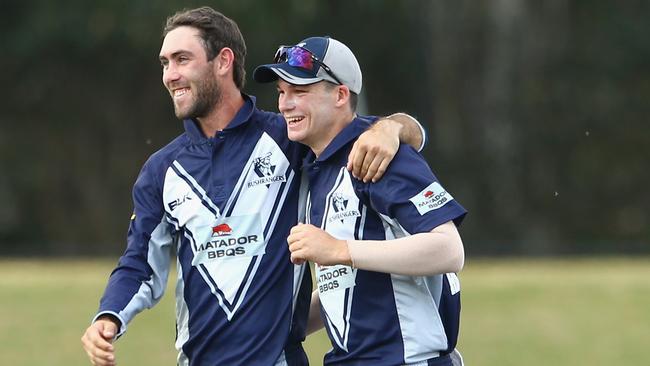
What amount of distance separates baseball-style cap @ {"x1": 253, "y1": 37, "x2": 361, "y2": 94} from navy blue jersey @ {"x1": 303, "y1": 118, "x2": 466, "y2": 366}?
264 mm

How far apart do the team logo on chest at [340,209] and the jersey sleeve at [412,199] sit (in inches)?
3.3

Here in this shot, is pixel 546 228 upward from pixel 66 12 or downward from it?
downward

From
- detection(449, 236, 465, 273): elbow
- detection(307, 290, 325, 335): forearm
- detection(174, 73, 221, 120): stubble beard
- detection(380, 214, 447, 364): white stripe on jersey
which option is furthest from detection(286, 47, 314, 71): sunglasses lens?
detection(307, 290, 325, 335): forearm

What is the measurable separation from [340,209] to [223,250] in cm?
57

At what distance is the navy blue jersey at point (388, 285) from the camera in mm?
4461

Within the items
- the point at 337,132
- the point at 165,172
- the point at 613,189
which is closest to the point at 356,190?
the point at 337,132

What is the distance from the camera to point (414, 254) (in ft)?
14.2

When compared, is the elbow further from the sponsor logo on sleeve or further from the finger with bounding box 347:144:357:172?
the sponsor logo on sleeve

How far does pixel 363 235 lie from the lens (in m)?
4.57

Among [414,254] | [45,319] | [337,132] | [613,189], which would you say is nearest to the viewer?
[414,254]

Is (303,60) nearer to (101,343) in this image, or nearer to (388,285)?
(388,285)

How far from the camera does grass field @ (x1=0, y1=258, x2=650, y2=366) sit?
11070 mm

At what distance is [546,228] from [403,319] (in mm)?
26397

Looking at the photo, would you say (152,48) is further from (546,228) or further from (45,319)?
(45,319)
